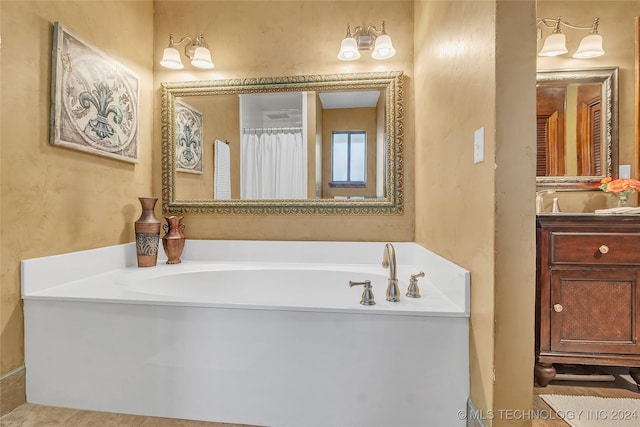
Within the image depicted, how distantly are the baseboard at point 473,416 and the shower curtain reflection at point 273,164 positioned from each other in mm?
1559

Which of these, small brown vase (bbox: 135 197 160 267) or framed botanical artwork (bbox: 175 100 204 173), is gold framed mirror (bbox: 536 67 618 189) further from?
small brown vase (bbox: 135 197 160 267)

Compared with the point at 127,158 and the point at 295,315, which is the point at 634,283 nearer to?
the point at 295,315

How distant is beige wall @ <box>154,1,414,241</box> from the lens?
7.28 ft

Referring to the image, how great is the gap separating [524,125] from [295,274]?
1581 mm

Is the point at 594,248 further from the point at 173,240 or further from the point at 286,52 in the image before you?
the point at 173,240

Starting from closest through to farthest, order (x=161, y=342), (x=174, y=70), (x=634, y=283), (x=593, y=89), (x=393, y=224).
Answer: (x=161, y=342) → (x=634, y=283) → (x=593, y=89) → (x=393, y=224) → (x=174, y=70)

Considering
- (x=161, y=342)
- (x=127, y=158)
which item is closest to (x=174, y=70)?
(x=127, y=158)

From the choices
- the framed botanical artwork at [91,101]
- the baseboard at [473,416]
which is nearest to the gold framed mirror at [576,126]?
the baseboard at [473,416]

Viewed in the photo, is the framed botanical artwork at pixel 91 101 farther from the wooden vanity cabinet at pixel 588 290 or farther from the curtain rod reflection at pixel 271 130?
the wooden vanity cabinet at pixel 588 290

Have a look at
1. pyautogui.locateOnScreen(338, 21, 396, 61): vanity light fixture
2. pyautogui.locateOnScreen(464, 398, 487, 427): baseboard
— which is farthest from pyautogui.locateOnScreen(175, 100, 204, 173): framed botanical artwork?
pyautogui.locateOnScreen(464, 398, 487, 427): baseboard

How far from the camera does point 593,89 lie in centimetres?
203

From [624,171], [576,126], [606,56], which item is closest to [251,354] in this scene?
[576,126]

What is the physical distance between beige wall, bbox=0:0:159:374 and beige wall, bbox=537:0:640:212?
285cm

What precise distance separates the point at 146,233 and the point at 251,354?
1.28 meters
